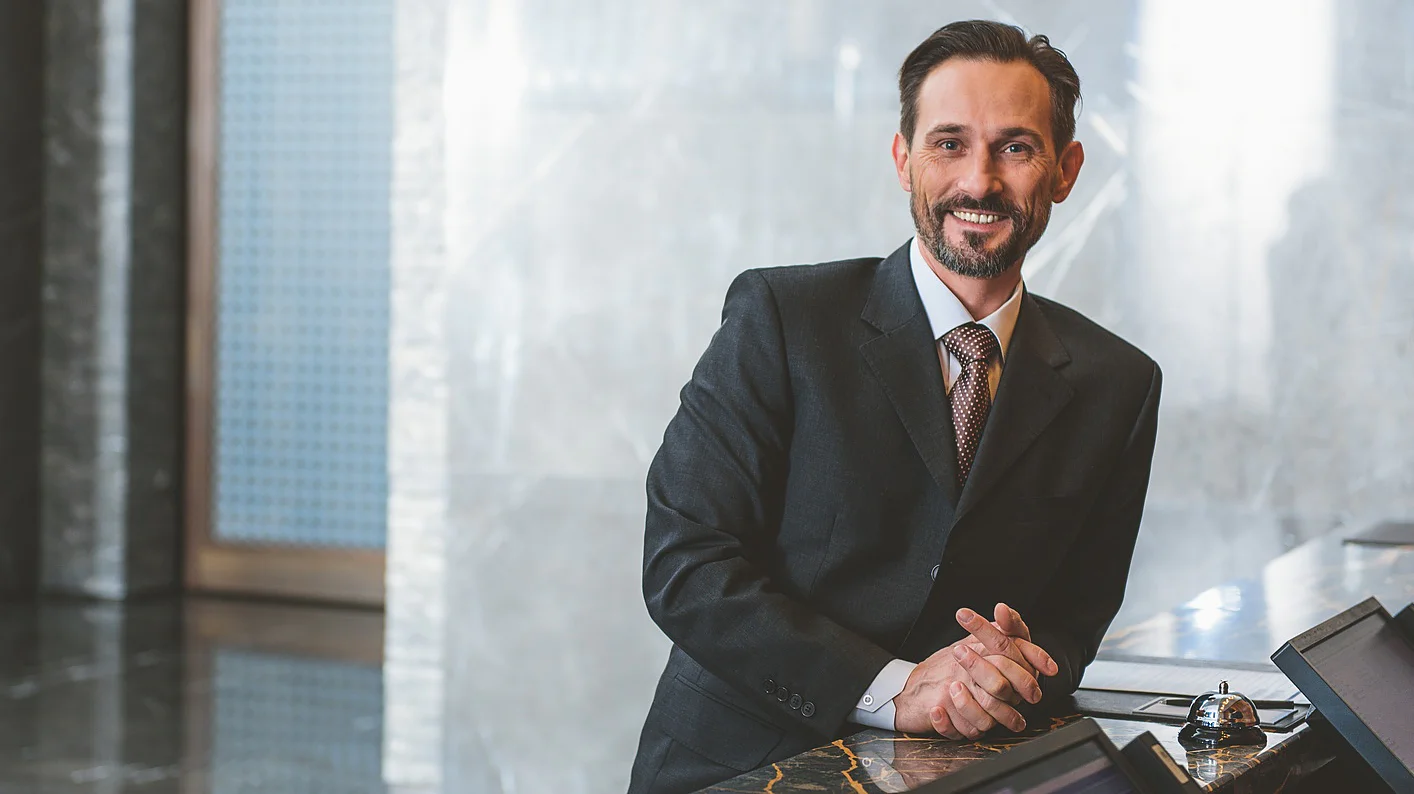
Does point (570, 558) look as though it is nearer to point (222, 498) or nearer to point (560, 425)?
point (560, 425)

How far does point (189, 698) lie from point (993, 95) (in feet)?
14.3

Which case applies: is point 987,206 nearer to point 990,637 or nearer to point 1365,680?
point 990,637

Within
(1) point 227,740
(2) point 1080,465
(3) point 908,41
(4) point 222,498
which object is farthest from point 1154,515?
(4) point 222,498

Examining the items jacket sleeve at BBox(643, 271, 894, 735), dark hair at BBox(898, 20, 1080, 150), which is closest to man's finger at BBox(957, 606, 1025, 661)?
jacket sleeve at BBox(643, 271, 894, 735)

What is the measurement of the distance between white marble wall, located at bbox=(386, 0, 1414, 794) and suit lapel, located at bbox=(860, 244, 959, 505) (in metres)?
2.11

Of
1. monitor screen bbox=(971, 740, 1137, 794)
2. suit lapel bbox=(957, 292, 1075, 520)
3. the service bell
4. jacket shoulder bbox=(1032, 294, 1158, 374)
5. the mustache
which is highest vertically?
the mustache

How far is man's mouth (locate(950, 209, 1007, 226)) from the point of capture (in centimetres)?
175

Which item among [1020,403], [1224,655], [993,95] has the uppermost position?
[993,95]

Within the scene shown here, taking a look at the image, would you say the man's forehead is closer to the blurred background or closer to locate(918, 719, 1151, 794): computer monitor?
locate(918, 719, 1151, 794): computer monitor

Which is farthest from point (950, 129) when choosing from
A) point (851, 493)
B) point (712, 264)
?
point (712, 264)

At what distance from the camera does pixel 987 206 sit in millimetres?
1734

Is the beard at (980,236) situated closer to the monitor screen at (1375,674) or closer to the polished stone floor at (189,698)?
the monitor screen at (1375,674)

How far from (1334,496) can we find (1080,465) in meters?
2.10

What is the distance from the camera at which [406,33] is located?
4.48 metres
